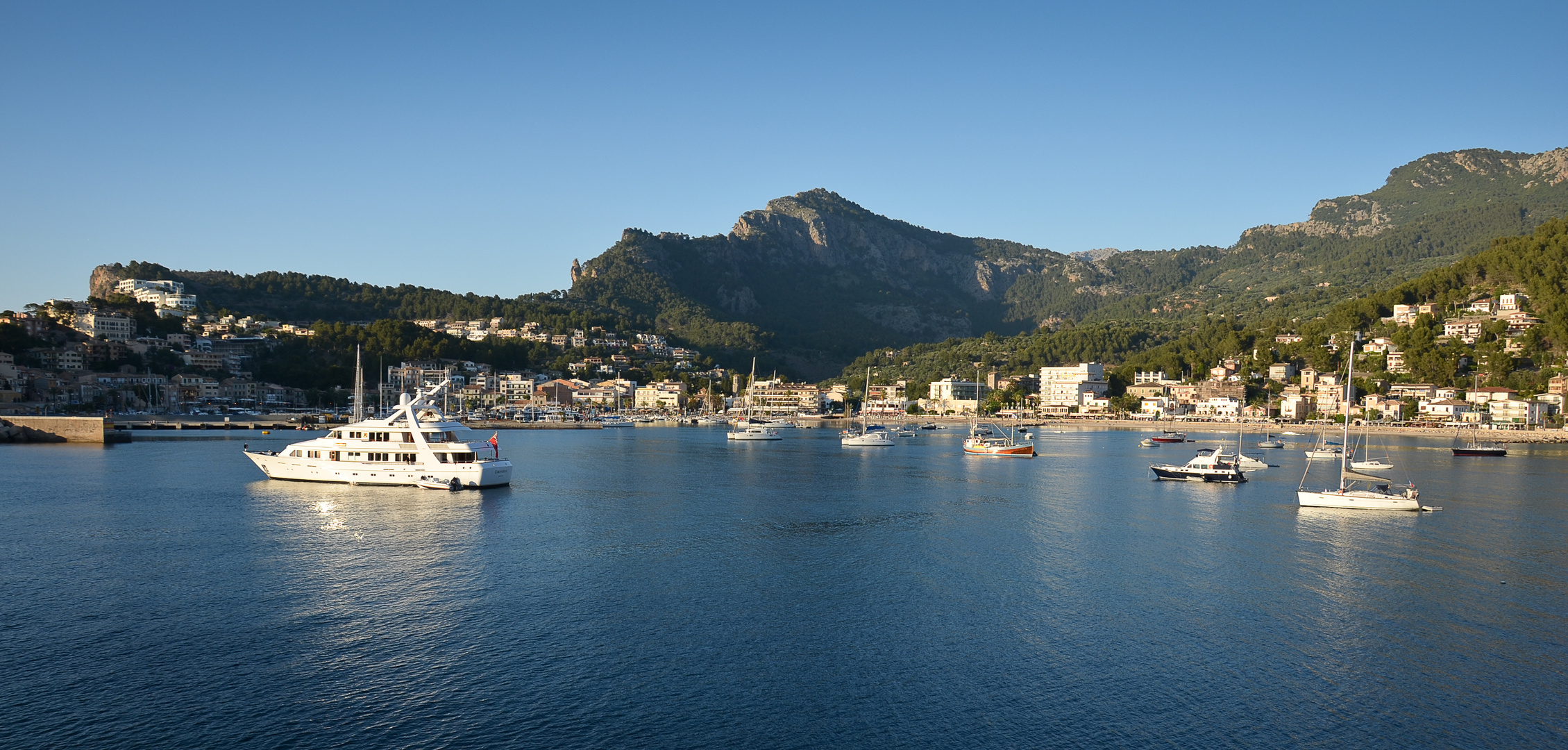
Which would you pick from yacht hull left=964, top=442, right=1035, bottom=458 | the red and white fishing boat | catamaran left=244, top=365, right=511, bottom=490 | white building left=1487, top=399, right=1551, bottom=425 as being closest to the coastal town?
white building left=1487, top=399, right=1551, bottom=425

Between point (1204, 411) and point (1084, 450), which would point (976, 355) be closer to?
point (1204, 411)

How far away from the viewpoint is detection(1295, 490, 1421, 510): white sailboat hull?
3488cm

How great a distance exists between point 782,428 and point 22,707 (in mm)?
96511

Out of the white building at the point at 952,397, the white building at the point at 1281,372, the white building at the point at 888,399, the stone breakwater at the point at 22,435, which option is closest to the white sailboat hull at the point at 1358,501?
the stone breakwater at the point at 22,435

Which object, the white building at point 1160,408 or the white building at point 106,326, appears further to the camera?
the white building at point 1160,408

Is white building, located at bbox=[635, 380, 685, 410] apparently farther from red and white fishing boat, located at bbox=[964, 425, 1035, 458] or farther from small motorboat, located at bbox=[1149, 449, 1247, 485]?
small motorboat, located at bbox=[1149, 449, 1247, 485]

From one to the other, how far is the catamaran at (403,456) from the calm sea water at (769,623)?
9.12 ft

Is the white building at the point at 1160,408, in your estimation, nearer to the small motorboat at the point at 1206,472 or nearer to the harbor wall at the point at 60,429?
the small motorboat at the point at 1206,472

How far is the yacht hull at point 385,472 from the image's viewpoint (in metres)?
40.0

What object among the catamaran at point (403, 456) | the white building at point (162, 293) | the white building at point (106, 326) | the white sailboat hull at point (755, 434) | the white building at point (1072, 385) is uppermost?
the white building at point (162, 293)

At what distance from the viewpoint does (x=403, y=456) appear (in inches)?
1596

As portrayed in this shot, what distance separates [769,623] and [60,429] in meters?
72.6

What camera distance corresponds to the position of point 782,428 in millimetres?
109938

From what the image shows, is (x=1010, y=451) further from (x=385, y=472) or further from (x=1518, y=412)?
(x=1518, y=412)
